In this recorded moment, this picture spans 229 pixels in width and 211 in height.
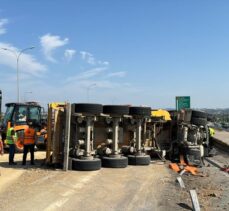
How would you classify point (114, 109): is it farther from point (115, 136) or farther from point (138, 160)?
point (138, 160)

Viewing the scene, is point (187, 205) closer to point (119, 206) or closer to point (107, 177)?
point (119, 206)

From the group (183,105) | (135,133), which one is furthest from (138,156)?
(183,105)

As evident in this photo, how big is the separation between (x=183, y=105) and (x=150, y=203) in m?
20.3

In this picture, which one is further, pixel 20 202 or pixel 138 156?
pixel 138 156

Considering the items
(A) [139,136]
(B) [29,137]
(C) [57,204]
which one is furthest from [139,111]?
(C) [57,204]

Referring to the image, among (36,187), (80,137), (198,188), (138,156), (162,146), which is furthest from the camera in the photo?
(162,146)

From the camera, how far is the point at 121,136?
16.0 meters

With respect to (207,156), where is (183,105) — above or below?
above

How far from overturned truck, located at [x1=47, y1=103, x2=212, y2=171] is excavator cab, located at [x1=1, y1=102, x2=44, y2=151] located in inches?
217

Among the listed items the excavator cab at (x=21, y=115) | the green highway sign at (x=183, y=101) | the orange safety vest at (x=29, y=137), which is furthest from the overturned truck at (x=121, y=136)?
the green highway sign at (x=183, y=101)

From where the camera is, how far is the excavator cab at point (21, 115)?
66.1 feet

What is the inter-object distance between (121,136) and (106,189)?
5635 mm

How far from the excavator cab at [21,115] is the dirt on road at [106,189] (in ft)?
19.1

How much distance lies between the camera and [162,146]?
17625 mm
